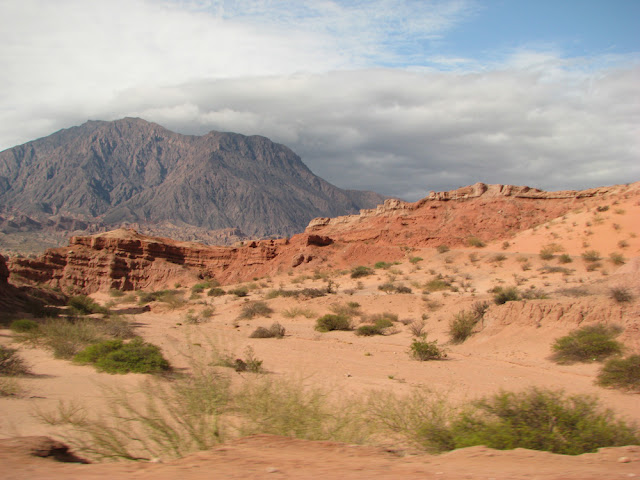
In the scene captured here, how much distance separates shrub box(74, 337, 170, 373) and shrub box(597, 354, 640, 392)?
10.8 m

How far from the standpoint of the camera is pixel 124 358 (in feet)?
36.7

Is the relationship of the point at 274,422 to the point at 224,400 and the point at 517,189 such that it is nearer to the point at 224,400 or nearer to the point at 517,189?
the point at 224,400

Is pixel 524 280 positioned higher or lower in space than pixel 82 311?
higher

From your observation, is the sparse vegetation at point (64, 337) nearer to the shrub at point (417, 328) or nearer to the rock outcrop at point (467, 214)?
the shrub at point (417, 328)

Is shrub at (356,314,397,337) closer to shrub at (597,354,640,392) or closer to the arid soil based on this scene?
the arid soil

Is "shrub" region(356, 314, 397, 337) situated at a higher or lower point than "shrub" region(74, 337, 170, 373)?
lower

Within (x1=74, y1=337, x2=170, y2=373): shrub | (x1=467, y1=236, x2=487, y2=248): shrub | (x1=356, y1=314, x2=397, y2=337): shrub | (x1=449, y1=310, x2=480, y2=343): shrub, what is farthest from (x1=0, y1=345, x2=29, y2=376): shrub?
(x1=467, y1=236, x2=487, y2=248): shrub

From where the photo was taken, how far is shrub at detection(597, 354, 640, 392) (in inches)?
392

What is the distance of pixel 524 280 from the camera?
28734 mm

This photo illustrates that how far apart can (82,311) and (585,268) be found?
32.9 metres

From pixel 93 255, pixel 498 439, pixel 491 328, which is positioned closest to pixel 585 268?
pixel 491 328

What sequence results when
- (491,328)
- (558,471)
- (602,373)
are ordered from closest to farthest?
(558,471) → (602,373) → (491,328)

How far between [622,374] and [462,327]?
7.27 meters

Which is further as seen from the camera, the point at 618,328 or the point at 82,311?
the point at 82,311
